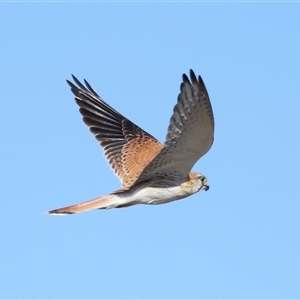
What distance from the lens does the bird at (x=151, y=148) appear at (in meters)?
9.96

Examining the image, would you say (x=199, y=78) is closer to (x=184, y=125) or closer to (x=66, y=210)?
(x=184, y=125)

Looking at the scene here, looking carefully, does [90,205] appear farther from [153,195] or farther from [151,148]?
[151,148]

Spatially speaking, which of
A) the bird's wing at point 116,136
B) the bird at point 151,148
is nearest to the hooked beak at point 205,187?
the bird at point 151,148

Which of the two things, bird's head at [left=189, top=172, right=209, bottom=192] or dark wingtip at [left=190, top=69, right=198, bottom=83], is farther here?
bird's head at [left=189, top=172, right=209, bottom=192]

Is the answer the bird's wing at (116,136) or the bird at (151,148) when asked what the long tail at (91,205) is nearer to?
the bird at (151,148)

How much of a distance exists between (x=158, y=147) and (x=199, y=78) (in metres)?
3.38

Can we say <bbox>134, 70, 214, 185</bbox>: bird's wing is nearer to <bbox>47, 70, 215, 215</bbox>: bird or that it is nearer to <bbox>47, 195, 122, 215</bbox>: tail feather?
<bbox>47, 70, 215, 215</bbox>: bird

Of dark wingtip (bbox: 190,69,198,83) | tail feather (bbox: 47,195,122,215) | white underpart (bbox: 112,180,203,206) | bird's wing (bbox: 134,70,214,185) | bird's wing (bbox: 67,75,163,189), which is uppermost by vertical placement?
bird's wing (bbox: 67,75,163,189)

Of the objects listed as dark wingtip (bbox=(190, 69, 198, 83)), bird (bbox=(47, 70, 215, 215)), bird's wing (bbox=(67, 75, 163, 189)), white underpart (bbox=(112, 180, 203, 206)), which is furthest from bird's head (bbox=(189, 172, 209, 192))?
dark wingtip (bbox=(190, 69, 198, 83))

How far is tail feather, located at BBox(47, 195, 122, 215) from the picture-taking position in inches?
440

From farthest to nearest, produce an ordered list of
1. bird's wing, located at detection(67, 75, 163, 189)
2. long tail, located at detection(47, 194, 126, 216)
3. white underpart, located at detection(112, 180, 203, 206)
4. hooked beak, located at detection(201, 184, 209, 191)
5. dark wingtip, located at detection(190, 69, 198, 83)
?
bird's wing, located at detection(67, 75, 163, 189)
hooked beak, located at detection(201, 184, 209, 191)
white underpart, located at detection(112, 180, 203, 206)
long tail, located at detection(47, 194, 126, 216)
dark wingtip, located at detection(190, 69, 198, 83)

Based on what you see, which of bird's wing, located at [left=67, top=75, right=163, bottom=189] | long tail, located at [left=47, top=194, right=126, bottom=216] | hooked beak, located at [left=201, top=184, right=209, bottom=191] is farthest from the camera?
bird's wing, located at [left=67, top=75, right=163, bottom=189]

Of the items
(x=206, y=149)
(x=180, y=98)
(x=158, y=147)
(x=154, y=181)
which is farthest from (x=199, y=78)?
(x=158, y=147)

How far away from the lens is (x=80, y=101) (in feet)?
44.3
